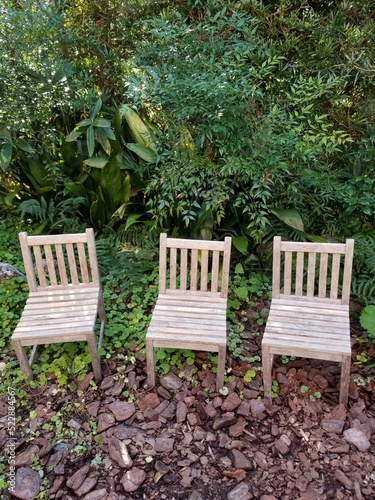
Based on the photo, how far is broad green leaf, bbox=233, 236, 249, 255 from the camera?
10.4 ft

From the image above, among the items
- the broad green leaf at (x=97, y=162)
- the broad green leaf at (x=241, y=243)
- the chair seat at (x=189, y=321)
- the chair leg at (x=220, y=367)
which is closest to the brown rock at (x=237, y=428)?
the chair leg at (x=220, y=367)

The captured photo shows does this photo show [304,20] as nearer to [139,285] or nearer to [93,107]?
[93,107]

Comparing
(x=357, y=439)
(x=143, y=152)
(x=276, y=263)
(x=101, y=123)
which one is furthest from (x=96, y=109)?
(x=357, y=439)

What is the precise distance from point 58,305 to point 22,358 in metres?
0.35

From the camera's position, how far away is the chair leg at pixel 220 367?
2238mm

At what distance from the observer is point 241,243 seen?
3189mm

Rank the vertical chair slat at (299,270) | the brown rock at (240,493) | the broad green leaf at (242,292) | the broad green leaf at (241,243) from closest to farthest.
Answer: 1. the brown rock at (240,493)
2. the vertical chair slat at (299,270)
3. the broad green leaf at (242,292)
4. the broad green leaf at (241,243)

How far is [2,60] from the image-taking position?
302 cm

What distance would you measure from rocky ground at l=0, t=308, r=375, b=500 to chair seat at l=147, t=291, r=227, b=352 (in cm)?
33

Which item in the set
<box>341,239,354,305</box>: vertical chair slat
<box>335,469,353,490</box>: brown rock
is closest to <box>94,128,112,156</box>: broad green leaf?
<box>341,239,354,305</box>: vertical chair slat

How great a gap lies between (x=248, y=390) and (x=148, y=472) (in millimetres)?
708

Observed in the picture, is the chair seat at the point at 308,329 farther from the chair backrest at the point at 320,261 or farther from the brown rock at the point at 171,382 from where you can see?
the brown rock at the point at 171,382

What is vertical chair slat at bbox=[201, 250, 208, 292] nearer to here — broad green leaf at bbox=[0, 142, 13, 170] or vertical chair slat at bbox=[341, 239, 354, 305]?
vertical chair slat at bbox=[341, 239, 354, 305]

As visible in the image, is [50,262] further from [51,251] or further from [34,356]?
[34,356]
